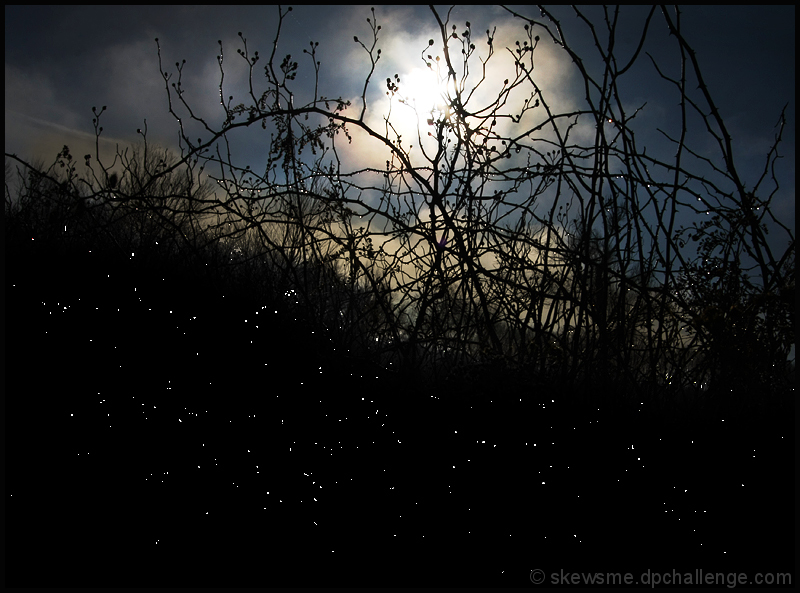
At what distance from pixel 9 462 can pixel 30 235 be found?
102 cm

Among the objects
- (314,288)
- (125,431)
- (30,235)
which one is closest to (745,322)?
(314,288)

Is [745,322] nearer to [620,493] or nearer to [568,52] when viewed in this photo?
[620,493]

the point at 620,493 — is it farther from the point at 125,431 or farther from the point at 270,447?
the point at 125,431

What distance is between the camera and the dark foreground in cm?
146

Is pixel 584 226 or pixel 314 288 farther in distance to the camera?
pixel 314 288

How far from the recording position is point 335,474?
60.1 inches

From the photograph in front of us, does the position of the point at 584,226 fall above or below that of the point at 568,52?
below

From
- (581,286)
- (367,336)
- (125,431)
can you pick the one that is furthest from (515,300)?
(125,431)

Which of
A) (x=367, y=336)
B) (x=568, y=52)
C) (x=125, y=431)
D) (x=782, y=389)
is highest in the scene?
(x=568, y=52)

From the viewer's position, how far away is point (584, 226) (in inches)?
67.9

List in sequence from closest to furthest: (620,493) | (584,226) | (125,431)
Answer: (620,493), (125,431), (584,226)

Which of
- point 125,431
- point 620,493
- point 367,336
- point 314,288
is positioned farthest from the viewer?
point 314,288

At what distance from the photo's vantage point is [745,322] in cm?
181

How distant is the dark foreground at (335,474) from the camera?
146cm
